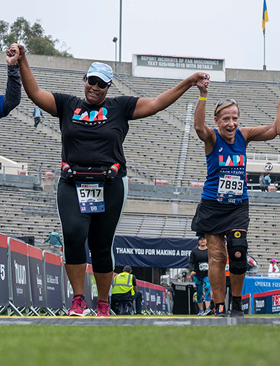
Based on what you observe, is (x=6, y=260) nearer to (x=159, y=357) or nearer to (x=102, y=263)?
(x=102, y=263)

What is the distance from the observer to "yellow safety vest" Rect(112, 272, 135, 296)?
48.3 feet

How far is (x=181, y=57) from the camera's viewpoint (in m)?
50.5

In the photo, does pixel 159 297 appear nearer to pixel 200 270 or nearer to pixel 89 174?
pixel 200 270

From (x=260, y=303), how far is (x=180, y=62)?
124 feet

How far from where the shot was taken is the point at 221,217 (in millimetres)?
5586

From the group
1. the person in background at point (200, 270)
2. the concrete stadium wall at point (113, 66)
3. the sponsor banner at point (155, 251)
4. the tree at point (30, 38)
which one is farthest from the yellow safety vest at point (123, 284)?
the tree at point (30, 38)

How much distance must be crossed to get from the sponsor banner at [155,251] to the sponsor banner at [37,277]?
13323 millimetres

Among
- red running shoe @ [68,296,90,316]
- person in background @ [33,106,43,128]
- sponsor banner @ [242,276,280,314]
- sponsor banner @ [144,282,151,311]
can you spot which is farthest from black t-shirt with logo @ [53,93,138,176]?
person in background @ [33,106,43,128]

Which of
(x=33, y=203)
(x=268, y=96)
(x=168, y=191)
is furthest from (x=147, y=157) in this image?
(x=268, y=96)

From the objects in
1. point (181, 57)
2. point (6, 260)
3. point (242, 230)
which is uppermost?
point (181, 57)

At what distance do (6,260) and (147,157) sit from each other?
28184mm

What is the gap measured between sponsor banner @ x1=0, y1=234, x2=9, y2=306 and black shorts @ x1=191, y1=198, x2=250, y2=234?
3.60 m

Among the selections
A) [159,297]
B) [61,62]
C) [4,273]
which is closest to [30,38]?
[61,62]

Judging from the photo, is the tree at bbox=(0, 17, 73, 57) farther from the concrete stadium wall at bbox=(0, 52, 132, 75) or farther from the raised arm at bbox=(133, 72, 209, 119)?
the raised arm at bbox=(133, 72, 209, 119)
